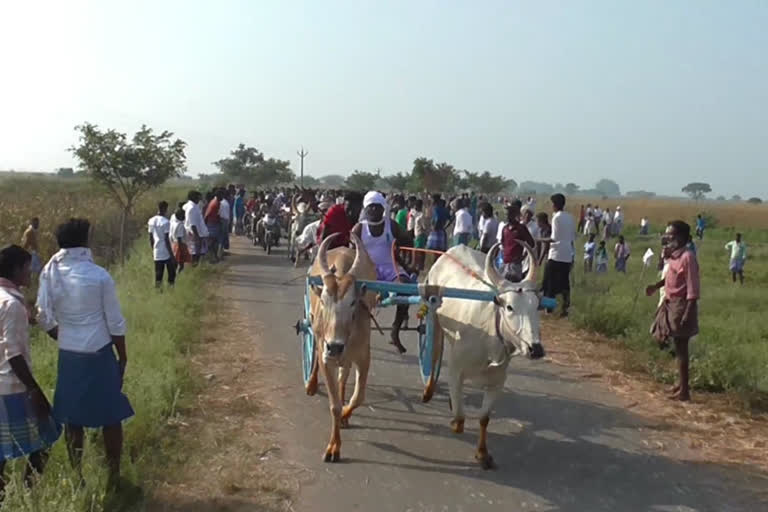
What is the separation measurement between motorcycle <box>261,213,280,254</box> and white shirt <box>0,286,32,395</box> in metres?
16.7

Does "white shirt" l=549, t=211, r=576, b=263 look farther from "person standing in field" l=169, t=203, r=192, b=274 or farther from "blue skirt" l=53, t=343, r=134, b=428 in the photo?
"blue skirt" l=53, t=343, r=134, b=428

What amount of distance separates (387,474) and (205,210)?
1409 cm

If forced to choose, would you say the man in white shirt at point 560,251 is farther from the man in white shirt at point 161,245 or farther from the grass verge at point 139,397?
the man in white shirt at point 161,245

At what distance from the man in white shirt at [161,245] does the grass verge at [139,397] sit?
28 centimetres

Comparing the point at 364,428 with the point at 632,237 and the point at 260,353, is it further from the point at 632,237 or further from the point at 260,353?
the point at 632,237

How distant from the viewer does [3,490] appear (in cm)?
463

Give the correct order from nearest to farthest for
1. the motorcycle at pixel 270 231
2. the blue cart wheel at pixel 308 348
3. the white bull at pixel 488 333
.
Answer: the white bull at pixel 488 333
the blue cart wheel at pixel 308 348
the motorcycle at pixel 270 231

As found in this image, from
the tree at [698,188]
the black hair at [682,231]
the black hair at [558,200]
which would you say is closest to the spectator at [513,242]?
the black hair at [558,200]

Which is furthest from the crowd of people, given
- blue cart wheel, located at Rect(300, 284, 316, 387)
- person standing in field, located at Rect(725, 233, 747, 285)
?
person standing in field, located at Rect(725, 233, 747, 285)

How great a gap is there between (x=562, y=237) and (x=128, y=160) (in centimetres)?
1206

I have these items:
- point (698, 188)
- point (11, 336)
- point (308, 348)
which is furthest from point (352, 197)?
point (698, 188)

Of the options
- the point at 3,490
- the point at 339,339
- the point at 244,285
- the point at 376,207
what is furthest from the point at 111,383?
the point at 244,285

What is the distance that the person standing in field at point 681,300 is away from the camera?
25.1 ft

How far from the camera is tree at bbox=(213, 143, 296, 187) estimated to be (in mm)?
57906
